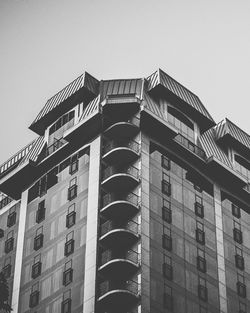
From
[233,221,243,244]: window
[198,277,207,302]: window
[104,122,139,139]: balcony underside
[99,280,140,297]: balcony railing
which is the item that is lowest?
[99,280,140,297]: balcony railing

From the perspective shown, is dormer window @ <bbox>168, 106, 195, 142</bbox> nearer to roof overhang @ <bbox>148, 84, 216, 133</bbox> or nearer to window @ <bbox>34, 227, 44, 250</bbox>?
roof overhang @ <bbox>148, 84, 216, 133</bbox>

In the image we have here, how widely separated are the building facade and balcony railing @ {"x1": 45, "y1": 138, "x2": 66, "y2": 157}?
275 mm

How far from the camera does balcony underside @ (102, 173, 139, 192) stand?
279ft

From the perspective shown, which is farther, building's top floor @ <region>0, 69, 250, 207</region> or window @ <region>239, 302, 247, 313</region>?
building's top floor @ <region>0, 69, 250, 207</region>

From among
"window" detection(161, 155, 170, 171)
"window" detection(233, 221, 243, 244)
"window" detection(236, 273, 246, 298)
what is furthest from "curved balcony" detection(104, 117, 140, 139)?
"window" detection(236, 273, 246, 298)

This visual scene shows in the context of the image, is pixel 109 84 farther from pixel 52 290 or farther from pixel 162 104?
pixel 52 290

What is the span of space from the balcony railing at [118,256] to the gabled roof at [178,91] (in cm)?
2242

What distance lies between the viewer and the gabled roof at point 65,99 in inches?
3797

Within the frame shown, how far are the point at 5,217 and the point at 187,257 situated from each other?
24395 millimetres

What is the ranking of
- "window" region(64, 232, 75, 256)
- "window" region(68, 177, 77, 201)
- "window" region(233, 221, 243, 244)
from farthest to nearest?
"window" region(233, 221, 243, 244)
"window" region(68, 177, 77, 201)
"window" region(64, 232, 75, 256)

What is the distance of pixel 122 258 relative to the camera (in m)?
80.1

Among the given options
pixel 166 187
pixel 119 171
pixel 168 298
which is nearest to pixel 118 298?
pixel 168 298

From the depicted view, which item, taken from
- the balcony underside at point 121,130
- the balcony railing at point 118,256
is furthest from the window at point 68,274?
the balcony underside at point 121,130

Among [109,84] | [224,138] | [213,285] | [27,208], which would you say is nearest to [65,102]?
[109,84]
